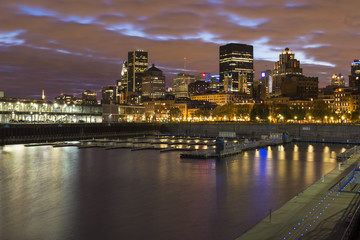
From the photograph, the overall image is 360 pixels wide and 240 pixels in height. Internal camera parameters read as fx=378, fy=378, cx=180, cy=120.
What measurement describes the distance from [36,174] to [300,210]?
1818 inches

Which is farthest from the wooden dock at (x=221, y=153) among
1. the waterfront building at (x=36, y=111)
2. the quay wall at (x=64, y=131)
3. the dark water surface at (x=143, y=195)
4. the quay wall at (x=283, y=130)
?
the waterfront building at (x=36, y=111)

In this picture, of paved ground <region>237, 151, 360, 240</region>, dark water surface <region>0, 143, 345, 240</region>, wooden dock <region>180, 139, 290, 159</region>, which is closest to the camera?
paved ground <region>237, 151, 360, 240</region>

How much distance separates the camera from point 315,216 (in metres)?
27.6

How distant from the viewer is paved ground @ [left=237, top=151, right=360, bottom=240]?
80.0ft

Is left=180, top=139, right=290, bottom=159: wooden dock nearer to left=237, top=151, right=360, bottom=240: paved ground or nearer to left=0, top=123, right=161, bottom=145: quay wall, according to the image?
left=237, top=151, right=360, bottom=240: paved ground

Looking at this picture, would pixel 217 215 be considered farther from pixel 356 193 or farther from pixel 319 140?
pixel 319 140

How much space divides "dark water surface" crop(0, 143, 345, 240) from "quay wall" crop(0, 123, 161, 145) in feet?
136

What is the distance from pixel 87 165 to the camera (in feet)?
240

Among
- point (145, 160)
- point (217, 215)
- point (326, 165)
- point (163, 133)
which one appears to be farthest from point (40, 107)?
point (217, 215)

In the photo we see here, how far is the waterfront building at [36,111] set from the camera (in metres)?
160

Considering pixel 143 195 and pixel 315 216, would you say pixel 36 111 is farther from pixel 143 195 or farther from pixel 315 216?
pixel 315 216

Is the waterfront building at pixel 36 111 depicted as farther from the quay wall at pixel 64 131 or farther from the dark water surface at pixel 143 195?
the dark water surface at pixel 143 195

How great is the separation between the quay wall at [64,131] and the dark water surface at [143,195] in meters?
41.6

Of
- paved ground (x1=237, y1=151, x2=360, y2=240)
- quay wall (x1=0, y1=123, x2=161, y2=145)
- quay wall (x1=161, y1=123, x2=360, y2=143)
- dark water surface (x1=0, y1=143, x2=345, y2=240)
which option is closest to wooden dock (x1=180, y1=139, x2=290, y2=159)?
dark water surface (x1=0, y1=143, x2=345, y2=240)
